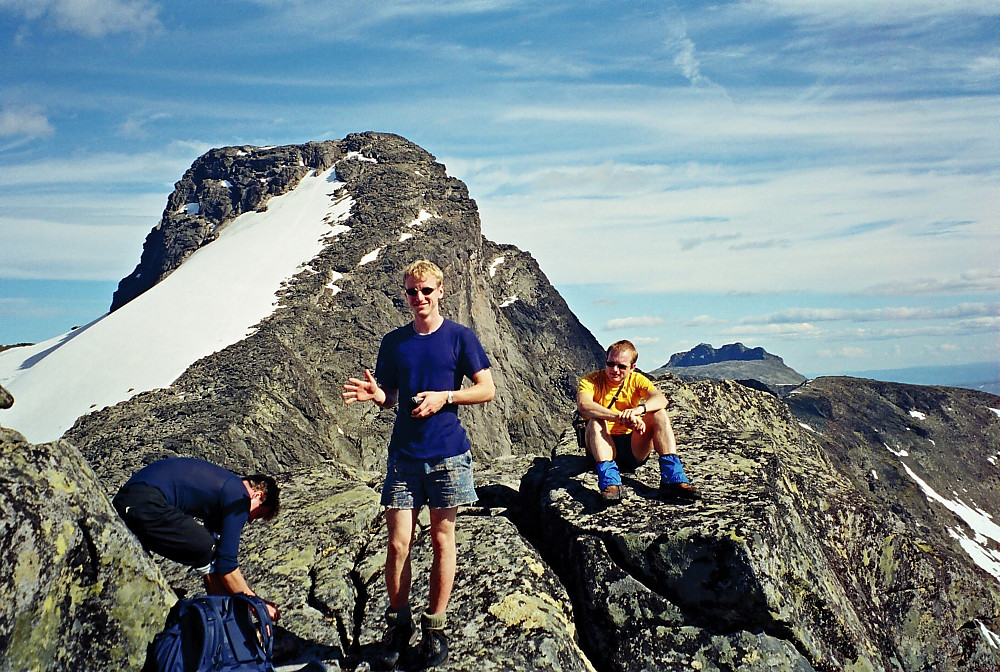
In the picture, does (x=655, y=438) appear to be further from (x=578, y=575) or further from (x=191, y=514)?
(x=191, y=514)

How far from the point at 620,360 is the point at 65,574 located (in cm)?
634

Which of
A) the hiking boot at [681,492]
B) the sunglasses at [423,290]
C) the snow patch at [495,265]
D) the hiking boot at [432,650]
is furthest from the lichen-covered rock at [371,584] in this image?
the snow patch at [495,265]

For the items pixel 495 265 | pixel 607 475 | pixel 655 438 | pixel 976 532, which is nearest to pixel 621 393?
pixel 655 438

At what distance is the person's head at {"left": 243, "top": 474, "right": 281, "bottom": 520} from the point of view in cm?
680

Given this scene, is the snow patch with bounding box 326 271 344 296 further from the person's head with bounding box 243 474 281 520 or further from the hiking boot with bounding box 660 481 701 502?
the person's head with bounding box 243 474 281 520

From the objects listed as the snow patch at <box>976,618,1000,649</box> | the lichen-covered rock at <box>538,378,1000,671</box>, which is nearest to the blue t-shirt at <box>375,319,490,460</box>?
the lichen-covered rock at <box>538,378,1000,671</box>

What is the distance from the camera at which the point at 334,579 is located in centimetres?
809

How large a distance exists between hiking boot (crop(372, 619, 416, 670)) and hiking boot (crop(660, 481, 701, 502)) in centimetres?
339

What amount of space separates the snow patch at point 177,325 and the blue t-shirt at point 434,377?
102 feet

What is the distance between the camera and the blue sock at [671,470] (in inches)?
328

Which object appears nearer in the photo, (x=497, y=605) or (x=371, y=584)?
(x=497, y=605)

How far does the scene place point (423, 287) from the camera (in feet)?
20.7

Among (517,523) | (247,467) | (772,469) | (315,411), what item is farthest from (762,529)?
(315,411)

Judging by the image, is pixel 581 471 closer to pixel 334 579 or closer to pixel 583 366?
pixel 334 579
